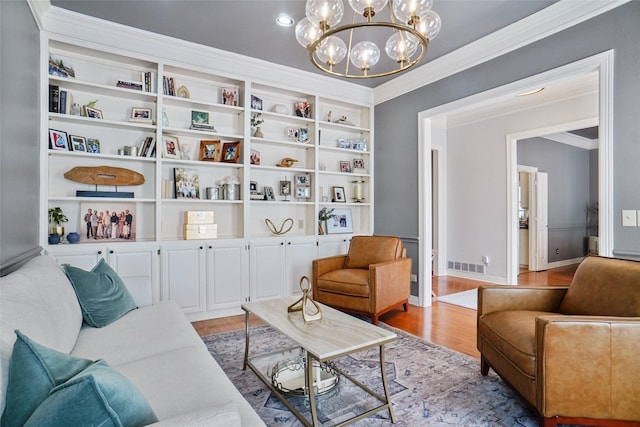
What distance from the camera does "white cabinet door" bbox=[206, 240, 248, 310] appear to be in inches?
139

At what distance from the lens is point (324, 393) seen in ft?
6.62

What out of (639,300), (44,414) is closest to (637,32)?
(639,300)

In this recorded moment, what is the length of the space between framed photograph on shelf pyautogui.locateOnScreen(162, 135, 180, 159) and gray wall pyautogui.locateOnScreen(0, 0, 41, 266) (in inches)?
39.8

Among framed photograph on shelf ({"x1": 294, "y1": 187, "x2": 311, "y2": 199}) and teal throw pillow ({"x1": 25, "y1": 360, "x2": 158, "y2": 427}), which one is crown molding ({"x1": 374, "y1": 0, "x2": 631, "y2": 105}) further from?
teal throw pillow ({"x1": 25, "y1": 360, "x2": 158, "y2": 427})

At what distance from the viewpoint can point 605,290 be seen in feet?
6.38

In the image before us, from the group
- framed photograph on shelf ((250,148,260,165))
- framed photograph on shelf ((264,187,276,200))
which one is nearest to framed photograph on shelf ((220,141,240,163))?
framed photograph on shelf ((250,148,260,165))

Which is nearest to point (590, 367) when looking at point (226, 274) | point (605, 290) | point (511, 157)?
point (605, 290)

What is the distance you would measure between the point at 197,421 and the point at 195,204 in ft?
10.3

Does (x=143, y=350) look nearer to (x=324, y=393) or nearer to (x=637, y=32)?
(x=324, y=393)

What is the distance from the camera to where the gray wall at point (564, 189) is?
21.3 ft

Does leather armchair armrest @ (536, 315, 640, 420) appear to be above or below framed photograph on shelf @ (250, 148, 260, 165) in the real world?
below

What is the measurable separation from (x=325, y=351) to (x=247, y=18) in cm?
276

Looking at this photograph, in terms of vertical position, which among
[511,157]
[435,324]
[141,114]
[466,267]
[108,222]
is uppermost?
[141,114]

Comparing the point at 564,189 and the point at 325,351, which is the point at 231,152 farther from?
the point at 564,189
